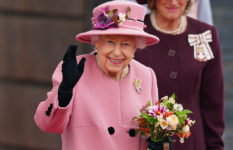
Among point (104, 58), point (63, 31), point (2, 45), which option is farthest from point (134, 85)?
point (2, 45)

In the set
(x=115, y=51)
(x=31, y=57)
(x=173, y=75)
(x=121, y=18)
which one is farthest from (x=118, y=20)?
(x=31, y=57)

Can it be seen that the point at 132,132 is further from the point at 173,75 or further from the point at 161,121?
the point at 173,75

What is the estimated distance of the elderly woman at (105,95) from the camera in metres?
3.52

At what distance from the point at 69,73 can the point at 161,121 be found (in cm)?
58

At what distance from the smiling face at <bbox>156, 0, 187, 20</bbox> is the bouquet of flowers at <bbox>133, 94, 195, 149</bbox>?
851mm

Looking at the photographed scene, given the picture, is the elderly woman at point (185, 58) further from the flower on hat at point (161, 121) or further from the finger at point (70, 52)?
the finger at point (70, 52)

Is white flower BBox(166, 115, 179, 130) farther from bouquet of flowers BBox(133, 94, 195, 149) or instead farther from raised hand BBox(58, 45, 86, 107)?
raised hand BBox(58, 45, 86, 107)

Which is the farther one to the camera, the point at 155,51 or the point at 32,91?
the point at 32,91

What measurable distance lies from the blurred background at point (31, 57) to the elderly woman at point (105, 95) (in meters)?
2.48

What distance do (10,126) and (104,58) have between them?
339 cm

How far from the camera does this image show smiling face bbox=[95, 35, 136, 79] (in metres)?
3.55

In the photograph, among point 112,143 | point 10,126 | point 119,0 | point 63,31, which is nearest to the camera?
point 112,143

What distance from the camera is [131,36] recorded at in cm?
362

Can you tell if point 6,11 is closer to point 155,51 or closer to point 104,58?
point 155,51
